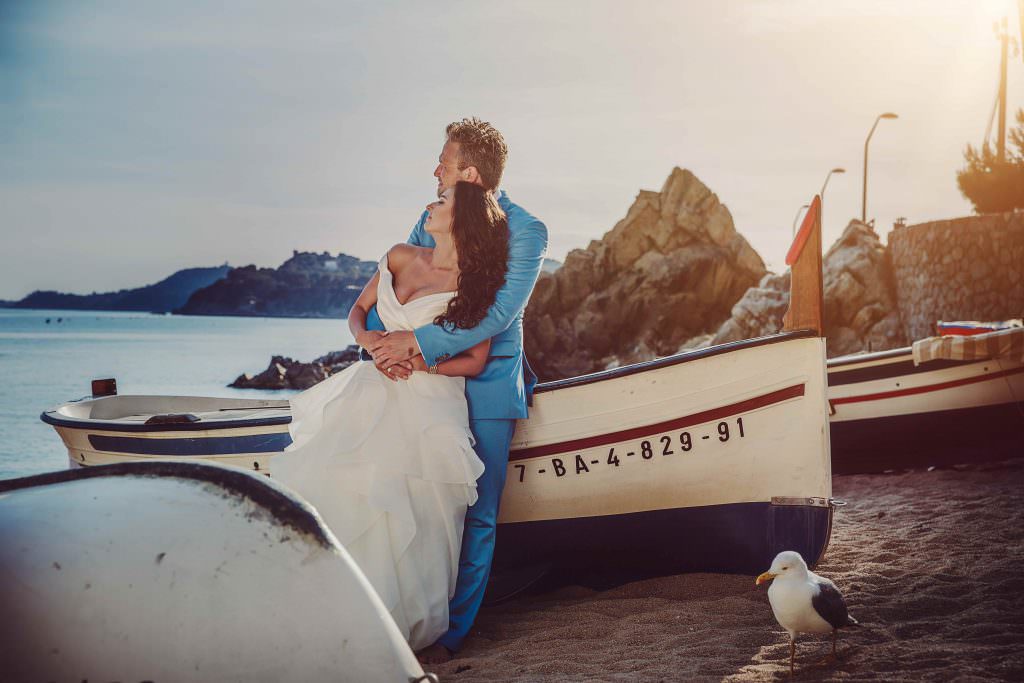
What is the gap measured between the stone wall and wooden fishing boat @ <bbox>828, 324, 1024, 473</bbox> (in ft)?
41.1

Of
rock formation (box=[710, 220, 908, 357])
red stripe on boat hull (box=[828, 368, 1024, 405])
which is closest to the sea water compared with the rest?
red stripe on boat hull (box=[828, 368, 1024, 405])

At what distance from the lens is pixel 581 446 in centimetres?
470

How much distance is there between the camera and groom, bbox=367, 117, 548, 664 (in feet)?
13.2

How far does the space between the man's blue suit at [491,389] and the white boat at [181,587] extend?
2035mm

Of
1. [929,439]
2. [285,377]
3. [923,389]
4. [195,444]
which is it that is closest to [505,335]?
[195,444]

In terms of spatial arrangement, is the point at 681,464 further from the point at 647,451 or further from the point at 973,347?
the point at 973,347

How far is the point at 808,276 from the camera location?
453 cm

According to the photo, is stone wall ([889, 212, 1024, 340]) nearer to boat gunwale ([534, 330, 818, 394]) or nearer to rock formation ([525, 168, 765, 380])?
rock formation ([525, 168, 765, 380])

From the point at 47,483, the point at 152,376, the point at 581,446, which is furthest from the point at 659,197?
the point at 47,483

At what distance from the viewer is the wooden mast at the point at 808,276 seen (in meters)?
4.46

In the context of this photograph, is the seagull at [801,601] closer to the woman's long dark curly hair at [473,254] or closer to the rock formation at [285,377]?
the woman's long dark curly hair at [473,254]

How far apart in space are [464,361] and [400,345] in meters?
0.31

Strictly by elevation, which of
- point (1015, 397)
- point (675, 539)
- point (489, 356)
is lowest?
point (675, 539)

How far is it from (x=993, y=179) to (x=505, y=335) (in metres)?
26.3
